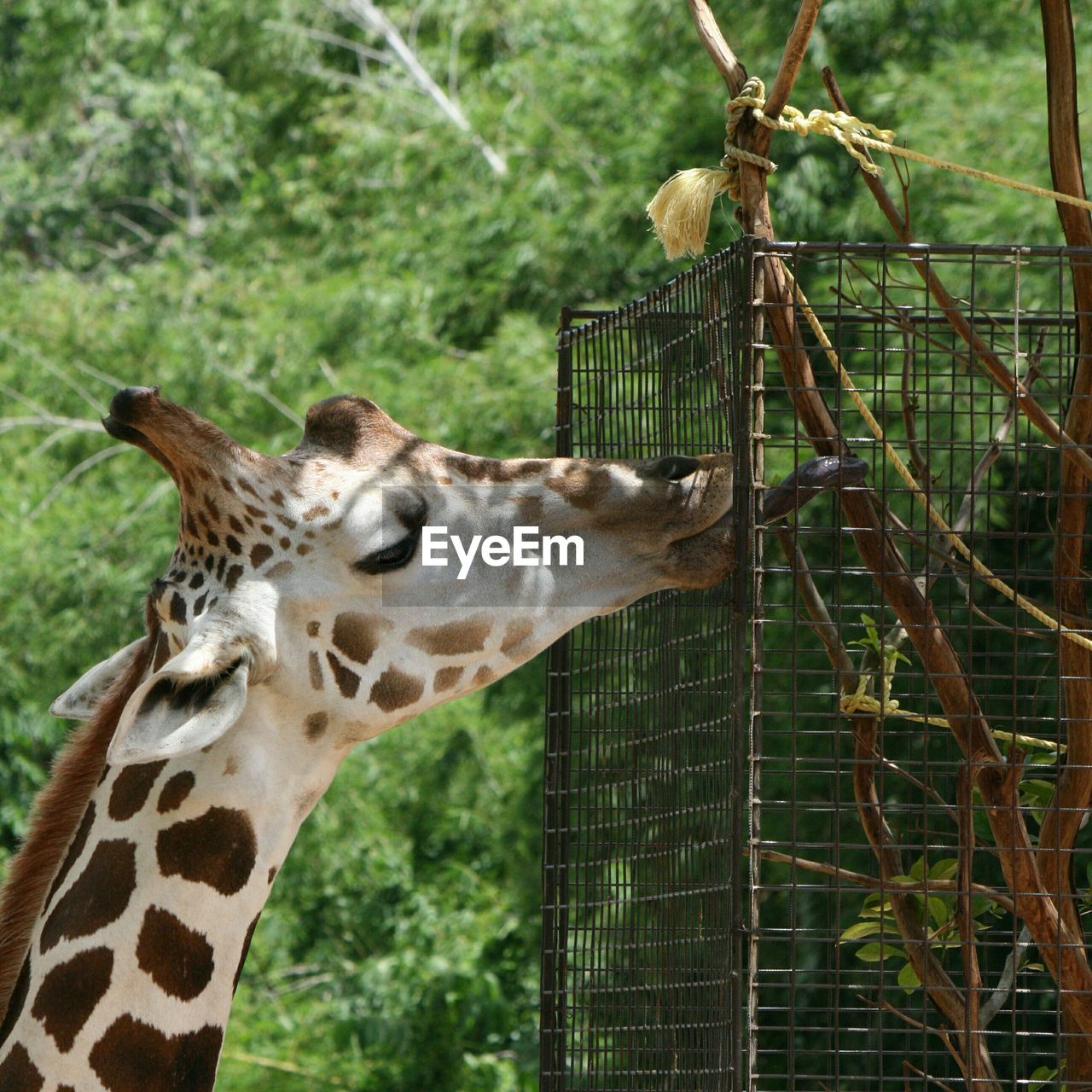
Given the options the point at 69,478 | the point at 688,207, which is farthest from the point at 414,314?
the point at 688,207

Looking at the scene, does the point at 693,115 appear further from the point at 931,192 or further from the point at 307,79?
the point at 307,79

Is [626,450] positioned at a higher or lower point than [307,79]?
lower

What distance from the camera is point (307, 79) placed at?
438 inches

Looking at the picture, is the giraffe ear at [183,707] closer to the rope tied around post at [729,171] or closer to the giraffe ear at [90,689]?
the giraffe ear at [90,689]

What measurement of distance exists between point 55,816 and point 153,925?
0.73 ft

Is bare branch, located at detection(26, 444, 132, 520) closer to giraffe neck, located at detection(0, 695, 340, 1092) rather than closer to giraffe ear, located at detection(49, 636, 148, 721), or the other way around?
giraffe ear, located at detection(49, 636, 148, 721)

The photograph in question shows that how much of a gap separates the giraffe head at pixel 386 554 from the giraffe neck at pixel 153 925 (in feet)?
0.27

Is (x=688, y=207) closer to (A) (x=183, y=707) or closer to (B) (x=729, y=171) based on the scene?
(B) (x=729, y=171)

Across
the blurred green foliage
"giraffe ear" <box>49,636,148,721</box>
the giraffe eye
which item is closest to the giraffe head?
the giraffe eye

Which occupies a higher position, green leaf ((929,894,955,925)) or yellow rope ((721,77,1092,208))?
yellow rope ((721,77,1092,208))

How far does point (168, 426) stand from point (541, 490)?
435mm

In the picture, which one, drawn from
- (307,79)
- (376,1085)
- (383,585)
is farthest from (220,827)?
(307,79)

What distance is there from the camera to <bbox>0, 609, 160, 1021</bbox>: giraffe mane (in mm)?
1771

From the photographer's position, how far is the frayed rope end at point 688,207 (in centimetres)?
184
